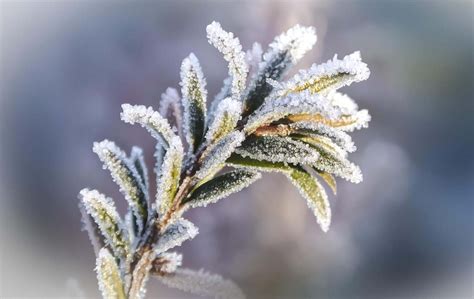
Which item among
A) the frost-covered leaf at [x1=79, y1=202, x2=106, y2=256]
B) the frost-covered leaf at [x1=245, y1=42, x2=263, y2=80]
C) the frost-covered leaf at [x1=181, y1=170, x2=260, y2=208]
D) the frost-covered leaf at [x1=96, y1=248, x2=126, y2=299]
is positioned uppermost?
the frost-covered leaf at [x1=245, y1=42, x2=263, y2=80]

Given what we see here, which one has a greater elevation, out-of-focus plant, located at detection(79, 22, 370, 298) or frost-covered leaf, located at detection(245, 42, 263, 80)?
frost-covered leaf, located at detection(245, 42, 263, 80)

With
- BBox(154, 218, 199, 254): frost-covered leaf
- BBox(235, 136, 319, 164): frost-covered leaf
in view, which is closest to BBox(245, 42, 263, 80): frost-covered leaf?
BBox(235, 136, 319, 164): frost-covered leaf

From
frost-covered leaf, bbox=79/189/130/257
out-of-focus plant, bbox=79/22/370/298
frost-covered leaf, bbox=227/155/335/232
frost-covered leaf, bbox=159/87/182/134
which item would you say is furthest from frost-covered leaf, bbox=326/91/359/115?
frost-covered leaf, bbox=79/189/130/257

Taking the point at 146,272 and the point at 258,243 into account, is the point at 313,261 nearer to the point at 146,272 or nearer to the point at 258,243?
the point at 258,243

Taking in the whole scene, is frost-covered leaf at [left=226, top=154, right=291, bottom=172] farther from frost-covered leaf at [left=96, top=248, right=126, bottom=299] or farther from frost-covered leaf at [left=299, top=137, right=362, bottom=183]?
frost-covered leaf at [left=96, top=248, right=126, bottom=299]

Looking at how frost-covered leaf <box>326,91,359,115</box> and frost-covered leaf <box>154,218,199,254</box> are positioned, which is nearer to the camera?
frost-covered leaf <box>154,218,199,254</box>

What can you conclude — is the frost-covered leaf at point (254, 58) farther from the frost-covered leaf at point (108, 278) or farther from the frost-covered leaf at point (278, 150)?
the frost-covered leaf at point (108, 278)
